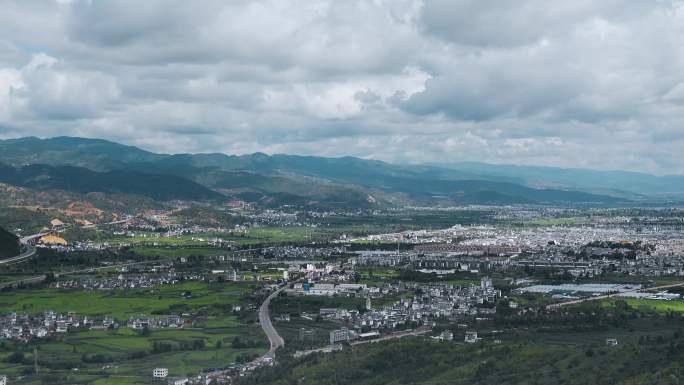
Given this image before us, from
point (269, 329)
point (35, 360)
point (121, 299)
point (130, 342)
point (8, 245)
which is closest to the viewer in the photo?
A: point (35, 360)

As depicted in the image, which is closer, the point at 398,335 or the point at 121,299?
the point at 398,335

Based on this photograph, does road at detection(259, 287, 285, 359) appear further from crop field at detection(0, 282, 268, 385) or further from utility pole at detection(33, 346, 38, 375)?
utility pole at detection(33, 346, 38, 375)

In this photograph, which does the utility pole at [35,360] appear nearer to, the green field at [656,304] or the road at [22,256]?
the green field at [656,304]

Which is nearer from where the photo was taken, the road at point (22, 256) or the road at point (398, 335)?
the road at point (398, 335)

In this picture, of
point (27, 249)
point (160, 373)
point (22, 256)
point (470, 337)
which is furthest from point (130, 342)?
point (27, 249)

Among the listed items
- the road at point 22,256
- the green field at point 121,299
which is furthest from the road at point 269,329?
the road at point 22,256

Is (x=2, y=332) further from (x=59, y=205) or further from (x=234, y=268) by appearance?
(x=59, y=205)

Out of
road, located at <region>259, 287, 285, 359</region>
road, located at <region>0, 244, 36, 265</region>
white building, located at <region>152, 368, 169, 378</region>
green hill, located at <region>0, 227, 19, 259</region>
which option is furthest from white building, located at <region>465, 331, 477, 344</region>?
green hill, located at <region>0, 227, 19, 259</region>

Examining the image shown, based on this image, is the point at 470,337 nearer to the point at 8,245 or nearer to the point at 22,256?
the point at 22,256
